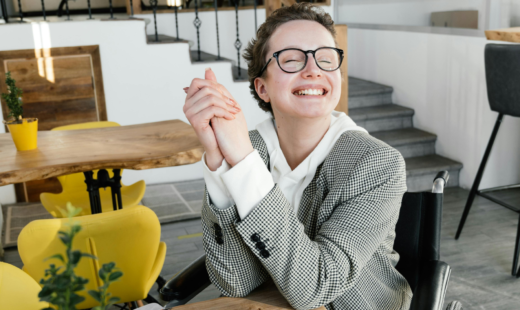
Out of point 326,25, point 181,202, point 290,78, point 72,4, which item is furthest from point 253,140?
point 72,4

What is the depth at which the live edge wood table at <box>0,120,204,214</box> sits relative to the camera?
202 cm

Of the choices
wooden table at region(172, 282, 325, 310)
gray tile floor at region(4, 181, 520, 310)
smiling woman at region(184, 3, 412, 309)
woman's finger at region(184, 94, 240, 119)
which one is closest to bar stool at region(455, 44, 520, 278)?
gray tile floor at region(4, 181, 520, 310)

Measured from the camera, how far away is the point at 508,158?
3.97 metres

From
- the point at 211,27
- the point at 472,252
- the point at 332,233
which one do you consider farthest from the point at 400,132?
the point at 332,233

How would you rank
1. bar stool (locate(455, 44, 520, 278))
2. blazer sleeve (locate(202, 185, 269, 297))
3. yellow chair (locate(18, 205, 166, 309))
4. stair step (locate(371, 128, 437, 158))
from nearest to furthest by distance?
1. blazer sleeve (locate(202, 185, 269, 297))
2. yellow chair (locate(18, 205, 166, 309))
3. bar stool (locate(455, 44, 520, 278))
4. stair step (locate(371, 128, 437, 158))

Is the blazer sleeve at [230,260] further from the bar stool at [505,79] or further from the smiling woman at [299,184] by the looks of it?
the bar stool at [505,79]

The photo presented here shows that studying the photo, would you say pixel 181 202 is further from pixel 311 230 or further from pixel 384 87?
pixel 311 230

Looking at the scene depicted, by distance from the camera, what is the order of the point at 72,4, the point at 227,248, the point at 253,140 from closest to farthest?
the point at 227,248 < the point at 253,140 < the point at 72,4

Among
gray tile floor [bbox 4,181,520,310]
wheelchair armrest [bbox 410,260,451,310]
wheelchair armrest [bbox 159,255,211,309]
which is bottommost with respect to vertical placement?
gray tile floor [bbox 4,181,520,310]

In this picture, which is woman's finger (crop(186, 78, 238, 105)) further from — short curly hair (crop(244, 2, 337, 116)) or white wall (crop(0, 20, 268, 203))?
white wall (crop(0, 20, 268, 203))

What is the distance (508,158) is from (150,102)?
9.81ft

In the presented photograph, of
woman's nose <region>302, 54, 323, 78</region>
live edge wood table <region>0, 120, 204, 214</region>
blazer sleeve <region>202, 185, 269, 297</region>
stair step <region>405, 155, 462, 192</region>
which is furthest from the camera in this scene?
stair step <region>405, 155, 462, 192</region>

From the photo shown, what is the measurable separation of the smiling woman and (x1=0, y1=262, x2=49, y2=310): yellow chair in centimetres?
38

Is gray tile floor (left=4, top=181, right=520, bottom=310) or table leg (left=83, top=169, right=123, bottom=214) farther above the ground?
table leg (left=83, top=169, right=123, bottom=214)
